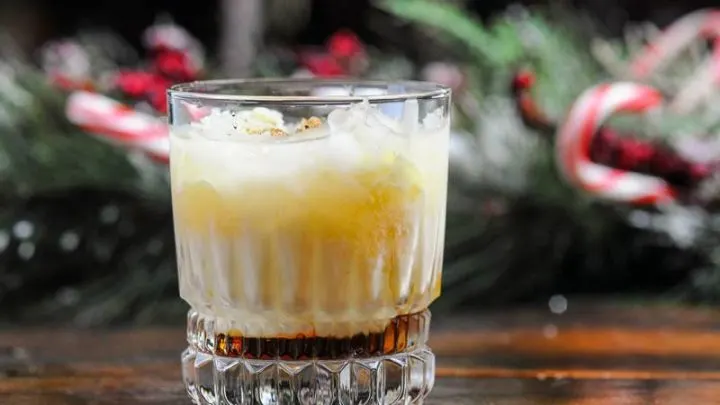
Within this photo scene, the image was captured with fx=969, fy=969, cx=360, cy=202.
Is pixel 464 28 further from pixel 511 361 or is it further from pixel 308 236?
pixel 308 236

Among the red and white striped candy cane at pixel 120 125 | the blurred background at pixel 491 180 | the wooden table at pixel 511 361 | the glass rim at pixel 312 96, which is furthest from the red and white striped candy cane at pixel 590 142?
the red and white striped candy cane at pixel 120 125

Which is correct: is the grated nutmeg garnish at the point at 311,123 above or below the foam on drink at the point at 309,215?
above

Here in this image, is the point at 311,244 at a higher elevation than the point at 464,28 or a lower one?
lower

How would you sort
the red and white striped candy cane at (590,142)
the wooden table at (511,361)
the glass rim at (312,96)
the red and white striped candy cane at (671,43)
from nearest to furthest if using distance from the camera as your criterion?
1. the glass rim at (312,96)
2. the wooden table at (511,361)
3. the red and white striped candy cane at (590,142)
4. the red and white striped candy cane at (671,43)

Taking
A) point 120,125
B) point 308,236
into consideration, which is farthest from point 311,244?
point 120,125

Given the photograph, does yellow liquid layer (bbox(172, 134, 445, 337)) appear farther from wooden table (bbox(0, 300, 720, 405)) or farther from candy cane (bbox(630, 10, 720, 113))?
candy cane (bbox(630, 10, 720, 113))

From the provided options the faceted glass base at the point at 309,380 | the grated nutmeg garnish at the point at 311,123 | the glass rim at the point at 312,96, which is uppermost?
the glass rim at the point at 312,96

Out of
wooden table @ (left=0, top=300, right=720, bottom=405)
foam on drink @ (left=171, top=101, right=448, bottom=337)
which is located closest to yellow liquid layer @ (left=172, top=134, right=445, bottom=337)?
foam on drink @ (left=171, top=101, right=448, bottom=337)

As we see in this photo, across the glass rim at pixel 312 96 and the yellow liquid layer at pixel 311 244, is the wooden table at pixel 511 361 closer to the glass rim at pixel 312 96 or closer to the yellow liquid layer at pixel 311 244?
the yellow liquid layer at pixel 311 244
